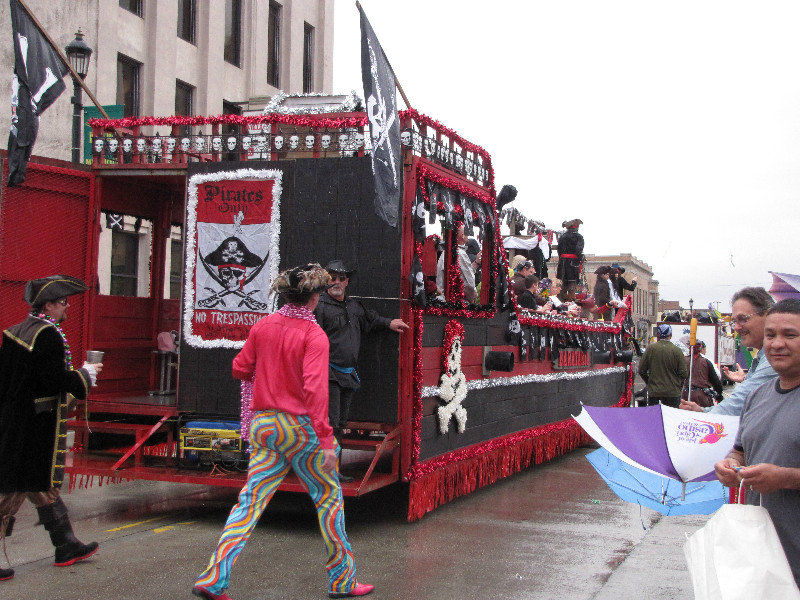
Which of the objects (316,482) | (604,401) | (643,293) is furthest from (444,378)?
(643,293)

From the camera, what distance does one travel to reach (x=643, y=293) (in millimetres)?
53406

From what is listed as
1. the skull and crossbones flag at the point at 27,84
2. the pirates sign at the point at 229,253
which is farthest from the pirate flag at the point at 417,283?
the skull and crossbones flag at the point at 27,84

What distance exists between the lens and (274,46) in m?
27.5

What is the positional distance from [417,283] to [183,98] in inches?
717

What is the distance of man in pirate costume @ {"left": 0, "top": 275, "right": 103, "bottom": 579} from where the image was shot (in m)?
5.80

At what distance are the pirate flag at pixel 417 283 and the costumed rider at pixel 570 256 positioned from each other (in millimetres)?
8573

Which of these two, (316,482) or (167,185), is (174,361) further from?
(316,482)

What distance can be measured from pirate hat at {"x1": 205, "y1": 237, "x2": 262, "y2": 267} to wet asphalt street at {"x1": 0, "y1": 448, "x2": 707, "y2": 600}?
2346 millimetres

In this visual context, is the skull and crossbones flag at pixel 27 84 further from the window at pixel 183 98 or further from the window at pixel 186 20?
the window at pixel 186 20

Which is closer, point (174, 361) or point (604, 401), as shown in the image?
point (174, 361)

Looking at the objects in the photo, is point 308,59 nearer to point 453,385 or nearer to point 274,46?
point 274,46

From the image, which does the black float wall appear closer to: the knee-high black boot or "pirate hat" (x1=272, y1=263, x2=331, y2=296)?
"pirate hat" (x1=272, y1=263, x2=331, y2=296)

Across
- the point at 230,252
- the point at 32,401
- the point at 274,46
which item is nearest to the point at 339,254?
the point at 230,252

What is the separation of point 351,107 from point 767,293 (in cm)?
630
